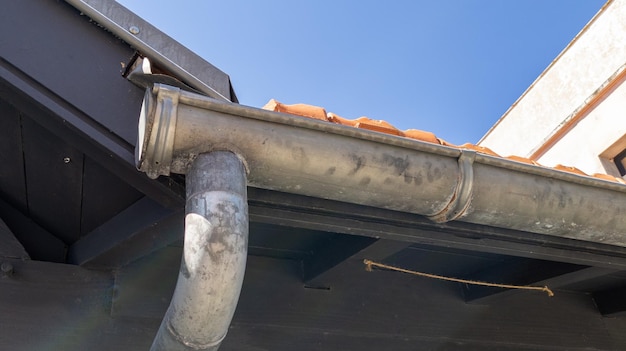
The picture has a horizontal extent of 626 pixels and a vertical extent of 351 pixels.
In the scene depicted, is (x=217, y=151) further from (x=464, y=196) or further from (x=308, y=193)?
(x=464, y=196)

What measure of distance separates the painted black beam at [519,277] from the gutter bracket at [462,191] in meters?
1.08

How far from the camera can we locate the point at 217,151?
154 centimetres

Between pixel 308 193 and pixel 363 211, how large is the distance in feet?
0.96

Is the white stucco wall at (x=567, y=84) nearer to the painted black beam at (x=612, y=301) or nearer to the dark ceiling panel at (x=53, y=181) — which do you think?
the painted black beam at (x=612, y=301)

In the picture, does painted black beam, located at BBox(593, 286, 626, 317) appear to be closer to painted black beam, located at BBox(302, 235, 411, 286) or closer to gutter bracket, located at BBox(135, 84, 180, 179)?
painted black beam, located at BBox(302, 235, 411, 286)

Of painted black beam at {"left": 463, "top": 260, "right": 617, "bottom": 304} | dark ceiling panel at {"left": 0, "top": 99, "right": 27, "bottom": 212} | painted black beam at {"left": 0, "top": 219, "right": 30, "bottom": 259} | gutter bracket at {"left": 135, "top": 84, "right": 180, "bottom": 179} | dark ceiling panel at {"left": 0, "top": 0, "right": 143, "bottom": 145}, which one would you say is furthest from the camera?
painted black beam at {"left": 463, "top": 260, "right": 617, "bottom": 304}

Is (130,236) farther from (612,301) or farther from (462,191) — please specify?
(612,301)

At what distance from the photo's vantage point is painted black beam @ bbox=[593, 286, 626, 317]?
3033mm

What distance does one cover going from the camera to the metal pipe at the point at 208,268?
1.30 m

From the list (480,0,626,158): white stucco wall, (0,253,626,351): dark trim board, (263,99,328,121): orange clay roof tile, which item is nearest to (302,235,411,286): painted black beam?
(0,253,626,351): dark trim board

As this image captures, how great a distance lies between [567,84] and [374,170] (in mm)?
7311

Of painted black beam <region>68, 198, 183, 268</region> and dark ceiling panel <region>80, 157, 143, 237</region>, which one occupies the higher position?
dark ceiling panel <region>80, 157, 143, 237</region>

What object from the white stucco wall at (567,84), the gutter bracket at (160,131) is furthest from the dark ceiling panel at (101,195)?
the white stucco wall at (567,84)

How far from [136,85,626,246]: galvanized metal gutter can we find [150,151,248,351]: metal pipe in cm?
16
